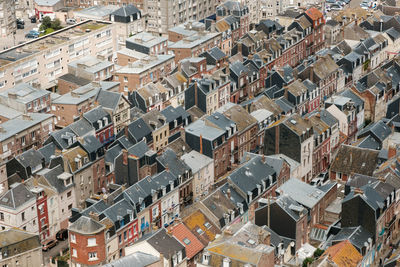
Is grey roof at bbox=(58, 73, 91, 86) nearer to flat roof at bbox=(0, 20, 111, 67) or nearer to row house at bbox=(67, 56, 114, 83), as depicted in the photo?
row house at bbox=(67, 56, 114, 83)

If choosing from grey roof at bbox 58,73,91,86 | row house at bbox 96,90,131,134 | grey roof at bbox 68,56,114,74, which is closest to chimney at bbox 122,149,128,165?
row house at bbox 96,90,131,134

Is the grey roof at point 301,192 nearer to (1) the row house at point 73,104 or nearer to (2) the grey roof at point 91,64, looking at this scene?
(1) the row house at point 73,104

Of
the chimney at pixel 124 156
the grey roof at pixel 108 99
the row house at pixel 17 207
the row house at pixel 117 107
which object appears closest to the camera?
the row house at pixel 17 207

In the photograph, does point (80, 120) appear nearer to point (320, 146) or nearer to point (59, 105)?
point (59, 105)

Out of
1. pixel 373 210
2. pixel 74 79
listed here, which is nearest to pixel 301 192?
pixel 373 210

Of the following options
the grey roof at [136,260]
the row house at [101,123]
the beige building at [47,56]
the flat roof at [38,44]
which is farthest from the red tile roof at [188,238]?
the flat roof at [38,44]

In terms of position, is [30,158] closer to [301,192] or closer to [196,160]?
[196,160]
